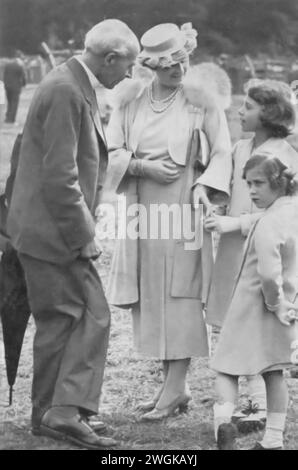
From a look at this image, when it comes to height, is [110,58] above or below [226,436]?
above

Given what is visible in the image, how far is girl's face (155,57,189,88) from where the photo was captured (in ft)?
16.1

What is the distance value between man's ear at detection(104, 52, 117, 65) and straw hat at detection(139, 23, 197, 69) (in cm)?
46

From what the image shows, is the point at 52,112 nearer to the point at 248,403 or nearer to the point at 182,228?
the point at 182,228

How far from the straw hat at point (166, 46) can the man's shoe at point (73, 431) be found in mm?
1693

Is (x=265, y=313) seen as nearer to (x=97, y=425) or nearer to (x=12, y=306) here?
(x=97, y=425)

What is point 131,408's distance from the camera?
17.0 ft

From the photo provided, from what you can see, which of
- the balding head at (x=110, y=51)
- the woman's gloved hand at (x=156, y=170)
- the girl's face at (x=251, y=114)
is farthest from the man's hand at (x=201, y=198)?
the balding head at (x=110, y=51)

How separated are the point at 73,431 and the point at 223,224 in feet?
3.84

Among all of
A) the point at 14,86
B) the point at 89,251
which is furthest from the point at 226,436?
the point at 14,86

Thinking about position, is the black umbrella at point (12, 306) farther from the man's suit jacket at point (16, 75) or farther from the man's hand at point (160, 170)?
the man's suit jacket at point (16, 75)

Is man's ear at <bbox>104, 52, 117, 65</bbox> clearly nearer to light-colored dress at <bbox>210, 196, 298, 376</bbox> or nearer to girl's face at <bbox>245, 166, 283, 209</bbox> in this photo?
girl's face at <bbox>245, 166, 283, 209</bbox>

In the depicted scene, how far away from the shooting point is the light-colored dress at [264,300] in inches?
172

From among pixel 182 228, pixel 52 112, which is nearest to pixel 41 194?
pixel 52 112
